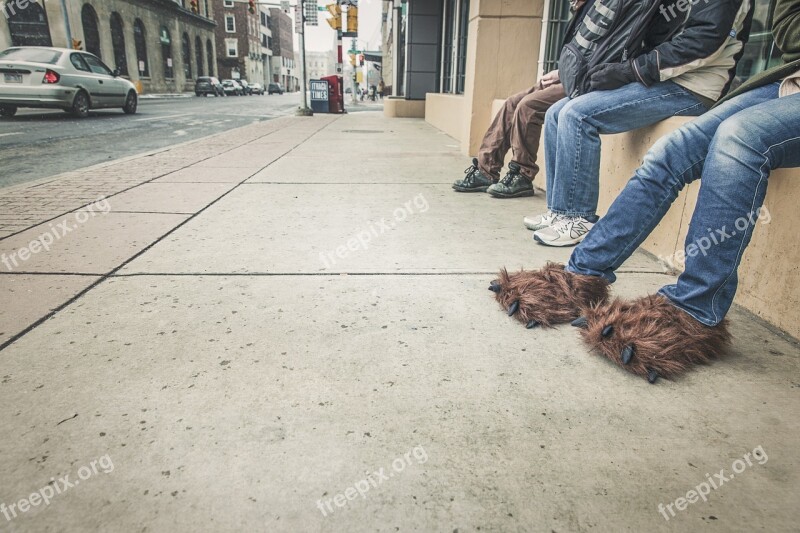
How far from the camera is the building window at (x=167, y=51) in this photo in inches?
1572

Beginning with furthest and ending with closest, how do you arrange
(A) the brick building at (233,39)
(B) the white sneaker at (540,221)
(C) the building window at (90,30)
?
(A) the brick building at (233,39) < (C) the building window at (90,30) < (B) the white sneaker at (540,221)

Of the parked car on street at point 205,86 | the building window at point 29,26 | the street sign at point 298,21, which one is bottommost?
the parked car on street at point 205,86

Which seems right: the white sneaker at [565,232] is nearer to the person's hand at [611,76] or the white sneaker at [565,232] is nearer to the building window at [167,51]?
the person's hand at [611,76]

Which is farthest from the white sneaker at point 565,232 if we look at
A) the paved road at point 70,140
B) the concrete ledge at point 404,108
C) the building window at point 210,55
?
the building window at point 210,55

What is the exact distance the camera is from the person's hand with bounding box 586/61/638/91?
235cm

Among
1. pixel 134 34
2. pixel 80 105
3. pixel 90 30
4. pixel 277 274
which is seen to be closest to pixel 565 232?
pixel 277 274

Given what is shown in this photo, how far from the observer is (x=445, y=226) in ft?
10.3

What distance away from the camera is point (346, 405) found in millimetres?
1344

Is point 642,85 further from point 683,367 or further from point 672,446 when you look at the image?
point 672,446

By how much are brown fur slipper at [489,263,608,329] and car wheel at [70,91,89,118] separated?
42.2 ft

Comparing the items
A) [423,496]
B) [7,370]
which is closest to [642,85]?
[423,496]

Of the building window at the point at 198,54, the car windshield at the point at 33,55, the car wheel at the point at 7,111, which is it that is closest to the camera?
the car windshield at the point at 33,55

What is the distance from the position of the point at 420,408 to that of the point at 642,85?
78.2 inches

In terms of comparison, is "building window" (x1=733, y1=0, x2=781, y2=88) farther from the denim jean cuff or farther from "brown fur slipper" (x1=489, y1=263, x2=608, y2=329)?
"brown fur slipper" (x1=489, y1=263, x2=608, y2=329)
